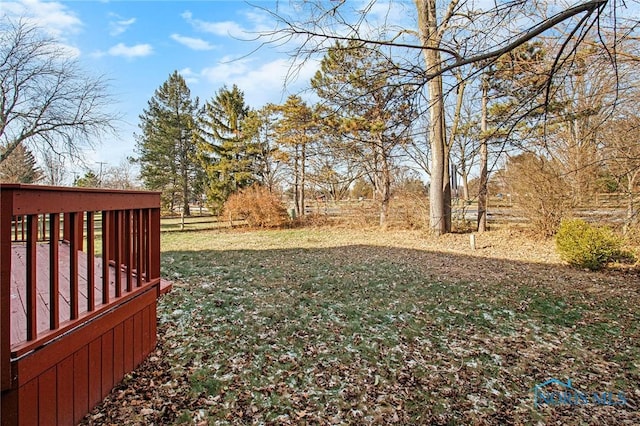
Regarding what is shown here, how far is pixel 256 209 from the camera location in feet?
42.0

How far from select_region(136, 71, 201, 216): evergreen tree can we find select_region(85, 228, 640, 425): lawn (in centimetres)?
1751

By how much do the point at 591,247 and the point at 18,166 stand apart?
52.6 ft

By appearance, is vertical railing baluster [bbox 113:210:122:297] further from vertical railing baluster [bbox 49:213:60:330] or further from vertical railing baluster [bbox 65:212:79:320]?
vertical railing baluster [bbox 49:213:60:330]

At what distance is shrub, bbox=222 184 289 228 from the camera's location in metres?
12.8

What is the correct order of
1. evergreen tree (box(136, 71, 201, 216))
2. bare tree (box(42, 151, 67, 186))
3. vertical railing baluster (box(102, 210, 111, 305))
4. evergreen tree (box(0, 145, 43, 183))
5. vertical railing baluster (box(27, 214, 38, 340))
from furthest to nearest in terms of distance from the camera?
1. evergreen tree (box(136, 71, 201, 216))
2. bare tree (box(42, 151, 67, 186))
3. evergreen tree (box(0, 145, 43, 183))
4. vertical railing baluster (box(102, 210, 111, 305))
5. vertical railing baluster (box(27, 214, 38, 340))

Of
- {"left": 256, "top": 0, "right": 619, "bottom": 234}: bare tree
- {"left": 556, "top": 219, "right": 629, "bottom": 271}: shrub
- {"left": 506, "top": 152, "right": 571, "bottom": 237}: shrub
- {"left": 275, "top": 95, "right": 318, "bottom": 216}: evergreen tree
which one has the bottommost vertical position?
{"left": 556, "top": 219, "right": 629, "bottom": 271}: shrub

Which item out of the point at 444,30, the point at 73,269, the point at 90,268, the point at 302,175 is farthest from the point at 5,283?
the point at 302,175

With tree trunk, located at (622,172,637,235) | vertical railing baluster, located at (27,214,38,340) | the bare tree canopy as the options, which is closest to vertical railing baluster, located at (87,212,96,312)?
vertical railing baluster, located at (27,214,38,340)

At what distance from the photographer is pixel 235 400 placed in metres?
2.13

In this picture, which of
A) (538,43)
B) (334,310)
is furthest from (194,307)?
(538,43)

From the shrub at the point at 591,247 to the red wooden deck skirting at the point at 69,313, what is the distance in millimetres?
7209

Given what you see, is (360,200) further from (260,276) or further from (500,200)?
(260,276)

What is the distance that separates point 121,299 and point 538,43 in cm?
497

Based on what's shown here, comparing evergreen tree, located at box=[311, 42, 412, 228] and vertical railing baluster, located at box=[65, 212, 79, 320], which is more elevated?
evergreen tree, located at box=[311, 42, 412, 228]
